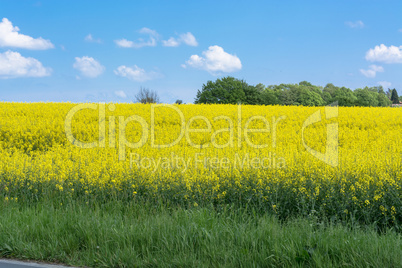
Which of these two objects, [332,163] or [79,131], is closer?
[332,163]

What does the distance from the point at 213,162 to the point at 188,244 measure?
4.15m

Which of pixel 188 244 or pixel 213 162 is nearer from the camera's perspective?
pixel 188 244

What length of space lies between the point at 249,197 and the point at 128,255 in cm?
279

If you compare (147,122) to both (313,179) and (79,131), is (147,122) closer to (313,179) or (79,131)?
(79,131)

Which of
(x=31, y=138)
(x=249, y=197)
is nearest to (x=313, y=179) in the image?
(x=249, y=197)

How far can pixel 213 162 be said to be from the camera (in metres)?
8.53

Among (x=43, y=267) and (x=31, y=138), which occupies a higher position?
(x=31, y=138)

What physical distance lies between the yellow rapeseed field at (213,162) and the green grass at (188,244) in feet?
4.41

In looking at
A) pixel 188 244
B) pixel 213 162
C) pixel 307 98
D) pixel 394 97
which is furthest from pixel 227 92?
pixel 394 97

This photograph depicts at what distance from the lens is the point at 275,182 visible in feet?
21.8
